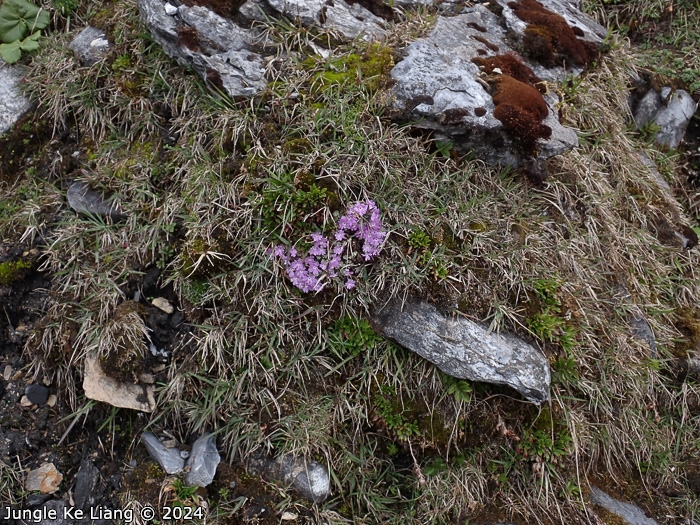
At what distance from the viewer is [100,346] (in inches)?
138

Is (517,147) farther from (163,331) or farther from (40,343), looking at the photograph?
(40,343)

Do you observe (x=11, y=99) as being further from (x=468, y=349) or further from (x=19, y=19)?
(x=468, y=349)

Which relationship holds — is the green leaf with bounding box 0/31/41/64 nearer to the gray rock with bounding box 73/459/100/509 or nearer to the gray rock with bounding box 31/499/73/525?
the gray rock with bounding box 73/459/100/509

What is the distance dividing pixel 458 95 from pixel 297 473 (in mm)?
2814

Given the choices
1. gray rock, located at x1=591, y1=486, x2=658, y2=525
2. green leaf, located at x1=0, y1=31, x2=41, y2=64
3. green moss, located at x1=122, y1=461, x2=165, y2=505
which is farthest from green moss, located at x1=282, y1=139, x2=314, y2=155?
gray rock, located at x1=591, y1=486, x2=658, y2=525

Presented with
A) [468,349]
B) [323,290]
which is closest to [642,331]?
[468,349]

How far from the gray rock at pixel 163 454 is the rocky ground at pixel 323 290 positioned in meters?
0.01

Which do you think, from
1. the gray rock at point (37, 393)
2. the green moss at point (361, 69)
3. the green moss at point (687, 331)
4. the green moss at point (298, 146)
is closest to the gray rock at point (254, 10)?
the green moss at point (361, 69)

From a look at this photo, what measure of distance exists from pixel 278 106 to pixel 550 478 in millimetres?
3253

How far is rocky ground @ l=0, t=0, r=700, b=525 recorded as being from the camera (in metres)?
3.45

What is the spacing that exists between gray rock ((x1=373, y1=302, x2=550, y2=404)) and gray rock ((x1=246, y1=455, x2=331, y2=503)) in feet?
3.25

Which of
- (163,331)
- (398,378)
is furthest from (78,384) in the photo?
(398,378)

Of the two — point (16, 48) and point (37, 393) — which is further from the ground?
point (16, 48)

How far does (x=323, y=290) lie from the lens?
3.57 meters
